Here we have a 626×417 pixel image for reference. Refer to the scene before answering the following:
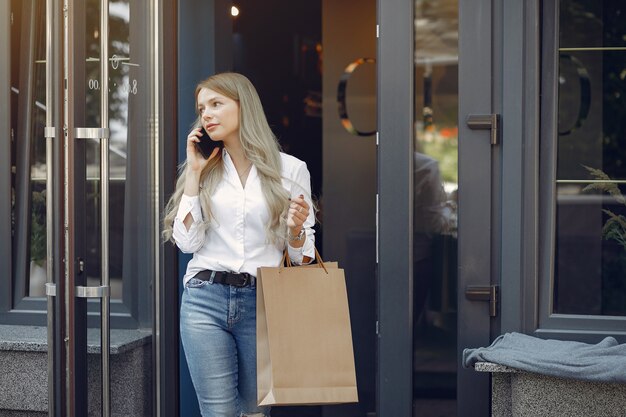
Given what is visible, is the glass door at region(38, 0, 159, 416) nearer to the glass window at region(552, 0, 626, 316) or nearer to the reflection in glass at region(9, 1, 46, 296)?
the reflection in glass at region(9, 1, 46, 296)

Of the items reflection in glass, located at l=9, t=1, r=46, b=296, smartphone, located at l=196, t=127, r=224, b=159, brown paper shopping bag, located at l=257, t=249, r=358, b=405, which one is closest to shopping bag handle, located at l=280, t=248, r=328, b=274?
Result: brown paper shopping bag, located at l=257, t=249, r=358, b=405

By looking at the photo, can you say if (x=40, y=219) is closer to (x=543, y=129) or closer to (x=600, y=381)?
(x=543, y=129)

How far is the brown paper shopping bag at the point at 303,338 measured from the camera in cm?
305

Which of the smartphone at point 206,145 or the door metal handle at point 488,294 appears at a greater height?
the smartphone at point 206,145

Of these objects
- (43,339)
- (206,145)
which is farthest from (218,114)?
(43,339)

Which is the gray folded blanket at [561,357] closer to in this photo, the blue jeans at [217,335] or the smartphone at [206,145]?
the blue jeans at [217,335]

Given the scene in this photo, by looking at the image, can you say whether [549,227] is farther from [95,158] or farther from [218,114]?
[95,158]

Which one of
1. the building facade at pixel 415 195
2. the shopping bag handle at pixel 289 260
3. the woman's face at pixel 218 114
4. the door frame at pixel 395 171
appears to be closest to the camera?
the shopping bag handle at pixel 289 260

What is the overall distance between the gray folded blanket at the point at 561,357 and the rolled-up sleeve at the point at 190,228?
1.01 metres

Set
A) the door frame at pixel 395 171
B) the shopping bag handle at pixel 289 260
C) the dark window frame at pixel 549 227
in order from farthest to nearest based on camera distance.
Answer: the door frame at pixel 395 171, the dark window frame at pixel 549 227, the shopping bag handle at pixel 289 260

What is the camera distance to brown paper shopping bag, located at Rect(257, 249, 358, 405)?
3.05 metres

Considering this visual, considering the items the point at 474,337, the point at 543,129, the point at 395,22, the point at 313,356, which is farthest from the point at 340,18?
the point at 313,356

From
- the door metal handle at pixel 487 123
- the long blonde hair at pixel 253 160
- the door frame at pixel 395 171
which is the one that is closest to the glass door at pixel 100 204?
the long blonde hair at pixel 253 160

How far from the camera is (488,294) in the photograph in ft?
12.2
